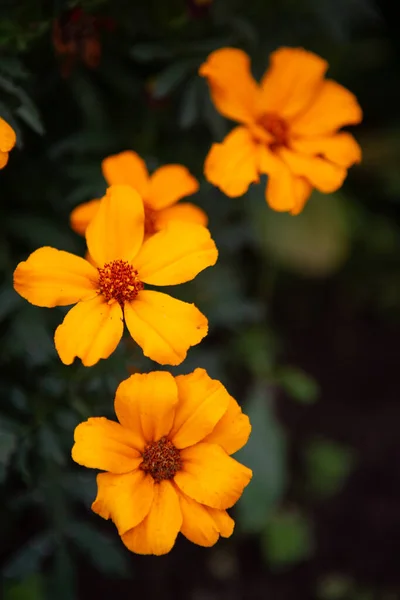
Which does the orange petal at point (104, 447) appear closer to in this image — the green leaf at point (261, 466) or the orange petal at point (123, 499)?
the orange petal at point (123, 499)

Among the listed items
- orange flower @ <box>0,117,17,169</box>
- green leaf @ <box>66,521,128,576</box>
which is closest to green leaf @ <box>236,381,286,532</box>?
green leaf @ <box>66,521,128,576</box>

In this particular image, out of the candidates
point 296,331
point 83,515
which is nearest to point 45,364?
point 83,515

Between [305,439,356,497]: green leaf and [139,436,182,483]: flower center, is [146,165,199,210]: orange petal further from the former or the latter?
[305,439,356,497]: green leaf

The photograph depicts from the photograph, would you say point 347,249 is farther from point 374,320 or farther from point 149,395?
point 149,395

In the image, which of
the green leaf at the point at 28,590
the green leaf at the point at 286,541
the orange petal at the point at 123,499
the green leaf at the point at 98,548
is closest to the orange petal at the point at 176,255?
the orange petal at the point at 123,499

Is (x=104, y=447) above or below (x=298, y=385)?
above

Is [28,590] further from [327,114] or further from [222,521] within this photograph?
[327,114]

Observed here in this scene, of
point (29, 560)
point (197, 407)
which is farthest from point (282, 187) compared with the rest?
point (29, 560)
